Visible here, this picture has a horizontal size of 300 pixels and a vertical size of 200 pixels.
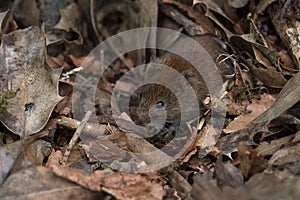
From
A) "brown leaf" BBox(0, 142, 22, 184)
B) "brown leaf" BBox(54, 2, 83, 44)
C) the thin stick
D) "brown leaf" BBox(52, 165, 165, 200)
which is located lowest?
the thin stick

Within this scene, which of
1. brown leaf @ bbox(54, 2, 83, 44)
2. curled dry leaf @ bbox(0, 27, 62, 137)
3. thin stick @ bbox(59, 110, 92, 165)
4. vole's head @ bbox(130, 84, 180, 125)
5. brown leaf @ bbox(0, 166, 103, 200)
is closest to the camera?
brown leaf @ bbox(0, 166, 103, 200)

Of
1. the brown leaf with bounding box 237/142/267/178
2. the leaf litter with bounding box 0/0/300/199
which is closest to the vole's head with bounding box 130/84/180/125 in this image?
the leaf litter with bounding box 0/0/300/199

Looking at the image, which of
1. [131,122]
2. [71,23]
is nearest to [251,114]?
[131,122]

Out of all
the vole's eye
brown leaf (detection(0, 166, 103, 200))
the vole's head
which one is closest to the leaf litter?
brown leaf (detection(0, 166, 103, 200))

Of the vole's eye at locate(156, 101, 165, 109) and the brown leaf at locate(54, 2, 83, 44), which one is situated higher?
the brown leaf at locate(54, 2, 83, 44)

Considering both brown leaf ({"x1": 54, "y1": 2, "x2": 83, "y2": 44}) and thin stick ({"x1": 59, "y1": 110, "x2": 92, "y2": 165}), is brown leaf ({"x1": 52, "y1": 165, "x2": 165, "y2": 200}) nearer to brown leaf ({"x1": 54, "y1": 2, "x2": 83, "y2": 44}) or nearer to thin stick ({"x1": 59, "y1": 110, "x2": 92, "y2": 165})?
thin stick ({"x1": 59, "y1": 110, "x2": 92, "y2": 165})

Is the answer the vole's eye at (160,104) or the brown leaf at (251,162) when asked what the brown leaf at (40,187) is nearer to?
the brown leaf at (251,162)

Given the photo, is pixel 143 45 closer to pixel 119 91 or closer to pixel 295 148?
pixel 119 91

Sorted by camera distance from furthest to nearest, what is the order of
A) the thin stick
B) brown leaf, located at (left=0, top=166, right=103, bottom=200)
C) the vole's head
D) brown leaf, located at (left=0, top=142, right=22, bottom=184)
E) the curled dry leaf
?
the vole's head, the curled dry leaf, the thin stick, brown leaf, located at (left=0, top=142, right=22, bottom=184), brown leaf, located at (left=0, top=166, right=103, bottom=200)

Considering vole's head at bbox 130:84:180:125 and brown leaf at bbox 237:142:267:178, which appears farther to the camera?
vole's head at bbox 130:84:180:125
